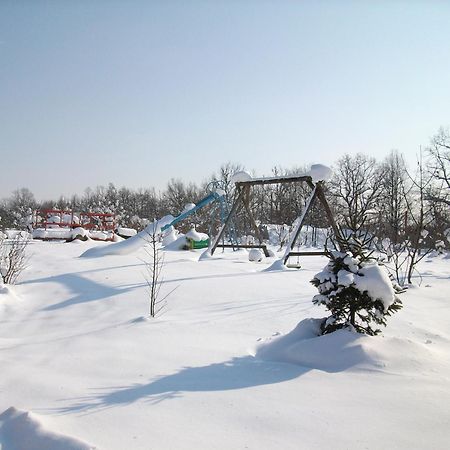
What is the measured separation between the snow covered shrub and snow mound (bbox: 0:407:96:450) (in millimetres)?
2510

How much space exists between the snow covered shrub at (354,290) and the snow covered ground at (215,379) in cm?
25

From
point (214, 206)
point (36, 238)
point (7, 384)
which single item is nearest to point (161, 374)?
point (7, 384)

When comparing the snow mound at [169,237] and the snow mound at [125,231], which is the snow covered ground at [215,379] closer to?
the snow mound at [169,237]

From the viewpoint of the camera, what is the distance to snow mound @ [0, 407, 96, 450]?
212 cm

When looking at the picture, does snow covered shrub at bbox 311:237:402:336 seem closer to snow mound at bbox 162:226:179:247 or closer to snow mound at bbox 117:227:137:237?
snow mound at bbox 162:226:179:247

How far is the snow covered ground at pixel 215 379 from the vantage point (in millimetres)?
2279

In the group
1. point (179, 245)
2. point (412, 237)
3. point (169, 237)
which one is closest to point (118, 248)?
point (179, 245)

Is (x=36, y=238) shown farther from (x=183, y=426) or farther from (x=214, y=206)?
(x=183, y=426)

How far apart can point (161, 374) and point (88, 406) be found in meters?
0.79

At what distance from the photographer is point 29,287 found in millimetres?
7613

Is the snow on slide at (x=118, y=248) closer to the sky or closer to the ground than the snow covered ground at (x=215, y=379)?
closer to the sky

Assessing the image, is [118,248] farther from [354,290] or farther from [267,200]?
[267,200]

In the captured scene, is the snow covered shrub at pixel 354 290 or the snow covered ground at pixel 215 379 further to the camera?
the snow covered shrub at pixel 354 290

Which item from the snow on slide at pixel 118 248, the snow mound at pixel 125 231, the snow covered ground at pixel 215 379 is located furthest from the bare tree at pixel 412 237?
the snow mound at pixel 125 231
